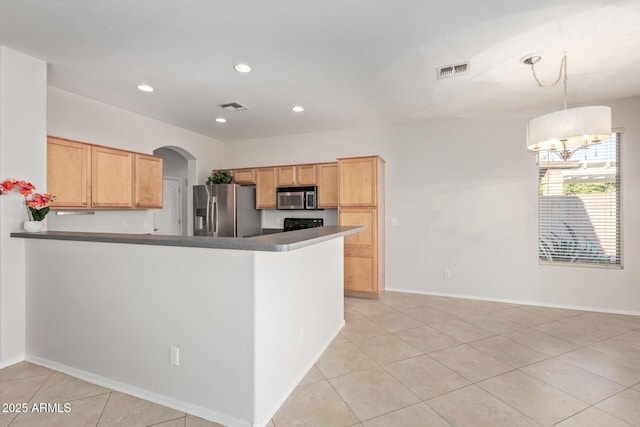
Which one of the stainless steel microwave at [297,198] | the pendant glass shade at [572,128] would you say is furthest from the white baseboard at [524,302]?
the pendant glass shade at [572,128]

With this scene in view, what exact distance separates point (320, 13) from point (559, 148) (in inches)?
89.8

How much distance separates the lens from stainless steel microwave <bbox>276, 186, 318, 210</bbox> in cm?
517

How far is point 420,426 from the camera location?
1883mm

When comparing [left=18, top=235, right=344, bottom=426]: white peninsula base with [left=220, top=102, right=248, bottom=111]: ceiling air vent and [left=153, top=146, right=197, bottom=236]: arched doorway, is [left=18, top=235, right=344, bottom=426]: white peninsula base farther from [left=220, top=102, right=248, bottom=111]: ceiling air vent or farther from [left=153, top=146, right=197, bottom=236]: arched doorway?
[left=153, top=146, right=197, bottom=236]: arched doorway

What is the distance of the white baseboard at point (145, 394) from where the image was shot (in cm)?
191

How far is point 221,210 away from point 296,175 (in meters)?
1.41

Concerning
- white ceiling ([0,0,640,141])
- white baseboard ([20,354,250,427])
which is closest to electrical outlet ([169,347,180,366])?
white baseboard ([20,354,250,427])

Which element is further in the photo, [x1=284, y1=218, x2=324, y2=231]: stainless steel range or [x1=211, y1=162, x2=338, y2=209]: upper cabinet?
[x1=284, y1=218, x2=324, y2=231]: stainless steel range

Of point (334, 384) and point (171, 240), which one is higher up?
point (171, 240)

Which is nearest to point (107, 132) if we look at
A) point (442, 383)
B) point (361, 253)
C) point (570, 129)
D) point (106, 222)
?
point (106, 222)

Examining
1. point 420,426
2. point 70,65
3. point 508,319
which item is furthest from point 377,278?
point 70,65

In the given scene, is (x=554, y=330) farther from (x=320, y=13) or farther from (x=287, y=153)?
(x=287, y=153)

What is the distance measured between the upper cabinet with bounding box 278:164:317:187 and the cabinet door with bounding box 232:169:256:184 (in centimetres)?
55

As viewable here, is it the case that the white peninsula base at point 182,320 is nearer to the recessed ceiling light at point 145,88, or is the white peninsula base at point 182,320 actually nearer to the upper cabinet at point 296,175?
the recessed ceiling light at point 145,88
